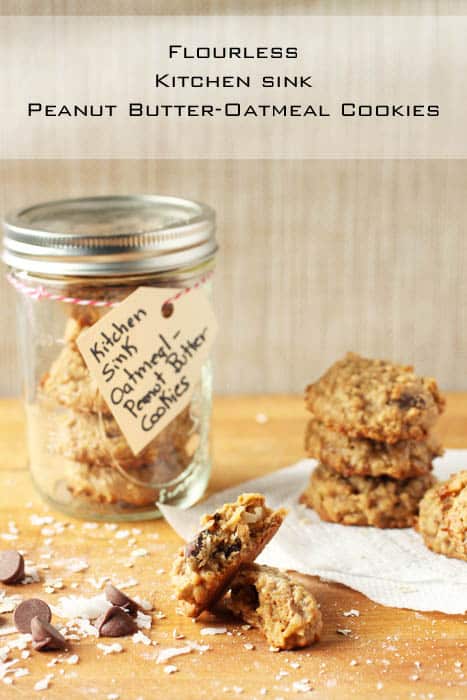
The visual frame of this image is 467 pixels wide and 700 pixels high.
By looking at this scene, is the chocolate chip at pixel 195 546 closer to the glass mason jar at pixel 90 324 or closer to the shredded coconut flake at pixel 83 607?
the shredded coconut flake at pixel 83 607

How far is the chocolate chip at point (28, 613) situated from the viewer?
1.05 m

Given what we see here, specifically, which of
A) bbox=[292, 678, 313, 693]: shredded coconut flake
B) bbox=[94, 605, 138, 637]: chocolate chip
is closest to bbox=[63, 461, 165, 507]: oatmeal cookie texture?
bbox=[94, 605, 138, 637]: chocolate chip

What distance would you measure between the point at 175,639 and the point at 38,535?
337mm

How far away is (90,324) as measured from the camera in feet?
4.19

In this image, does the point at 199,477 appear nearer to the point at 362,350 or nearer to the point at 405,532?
the point at 405,532

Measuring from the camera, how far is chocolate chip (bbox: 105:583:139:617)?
1.09m

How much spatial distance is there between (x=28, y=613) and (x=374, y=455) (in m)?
0.47

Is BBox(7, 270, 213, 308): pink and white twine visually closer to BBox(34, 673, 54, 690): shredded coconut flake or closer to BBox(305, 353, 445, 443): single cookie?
BBox(305, 353, 445, 443): single cookie

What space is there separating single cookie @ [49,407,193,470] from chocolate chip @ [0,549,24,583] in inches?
6.8

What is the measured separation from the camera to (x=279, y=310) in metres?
1.91

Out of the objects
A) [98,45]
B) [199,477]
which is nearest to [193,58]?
[98,45]

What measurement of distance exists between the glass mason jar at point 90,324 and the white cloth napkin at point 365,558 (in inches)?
2.7

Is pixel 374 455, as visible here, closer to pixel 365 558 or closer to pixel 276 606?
pixel 365 558

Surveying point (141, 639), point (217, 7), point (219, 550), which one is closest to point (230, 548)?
point (219, 550)
